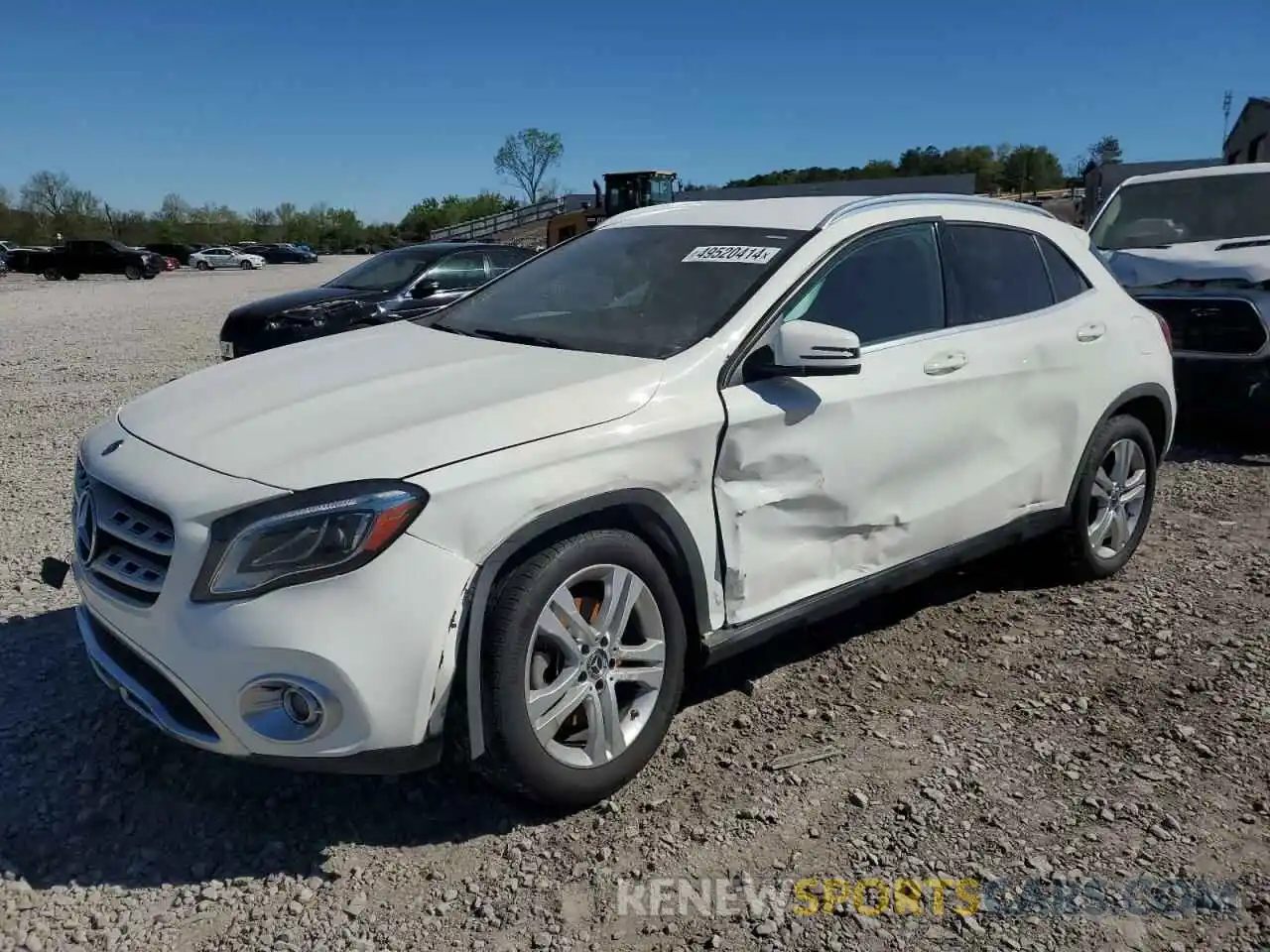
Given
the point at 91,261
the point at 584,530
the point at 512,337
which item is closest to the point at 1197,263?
the point at 512,337

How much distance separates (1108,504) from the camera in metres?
4.68

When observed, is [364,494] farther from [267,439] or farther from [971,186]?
[971,186]

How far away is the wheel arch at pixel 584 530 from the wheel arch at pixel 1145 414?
2177 millimetres

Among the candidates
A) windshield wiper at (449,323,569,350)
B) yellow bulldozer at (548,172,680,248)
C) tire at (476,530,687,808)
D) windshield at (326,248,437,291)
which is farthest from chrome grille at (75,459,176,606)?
yellow bulldozer at (548,172,680,248)

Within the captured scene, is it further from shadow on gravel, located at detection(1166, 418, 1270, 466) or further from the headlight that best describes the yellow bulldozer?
the headlight

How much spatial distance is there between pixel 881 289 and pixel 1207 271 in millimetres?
4768

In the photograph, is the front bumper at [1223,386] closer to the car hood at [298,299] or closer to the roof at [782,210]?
the roof at [782,210]

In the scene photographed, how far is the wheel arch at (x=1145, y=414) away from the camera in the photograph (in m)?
4.43

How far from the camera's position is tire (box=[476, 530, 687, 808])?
2.61 meters

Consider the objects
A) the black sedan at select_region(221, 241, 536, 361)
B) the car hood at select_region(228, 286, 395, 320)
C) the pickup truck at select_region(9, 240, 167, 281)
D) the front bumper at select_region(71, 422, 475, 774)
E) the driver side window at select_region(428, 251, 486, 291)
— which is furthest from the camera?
the pickup truck at select_region(9, 240, 167, 281)

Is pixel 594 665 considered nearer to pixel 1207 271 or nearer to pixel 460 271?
pixel 1207 271

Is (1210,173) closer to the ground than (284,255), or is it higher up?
higher up

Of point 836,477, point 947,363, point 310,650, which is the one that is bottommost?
point 310,650

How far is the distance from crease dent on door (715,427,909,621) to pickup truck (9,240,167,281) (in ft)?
151
